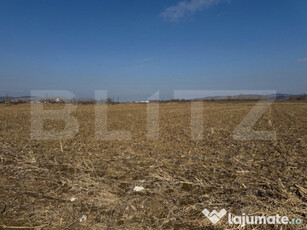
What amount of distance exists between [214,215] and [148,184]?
5.65 feet

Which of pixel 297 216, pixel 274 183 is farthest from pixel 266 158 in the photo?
pixel 297 216

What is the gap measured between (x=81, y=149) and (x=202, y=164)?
15.5ft

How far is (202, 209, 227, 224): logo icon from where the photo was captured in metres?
3.47

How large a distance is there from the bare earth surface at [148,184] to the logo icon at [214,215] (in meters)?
0.07

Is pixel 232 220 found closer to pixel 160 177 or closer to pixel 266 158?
pixel 160 177

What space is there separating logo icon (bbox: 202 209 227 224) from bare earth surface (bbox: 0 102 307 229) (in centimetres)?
7

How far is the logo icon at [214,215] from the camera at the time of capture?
347 centimetres

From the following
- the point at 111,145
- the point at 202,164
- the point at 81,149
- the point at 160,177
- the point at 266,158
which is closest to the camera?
the point at 160,177

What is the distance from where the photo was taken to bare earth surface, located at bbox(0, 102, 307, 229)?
3537mm

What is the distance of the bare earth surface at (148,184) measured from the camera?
139 inches

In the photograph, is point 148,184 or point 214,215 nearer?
point 214,215

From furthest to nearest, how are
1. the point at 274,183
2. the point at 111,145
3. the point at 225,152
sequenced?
1. the point at 111,145
2. the point at 225,152
3. the point at 274,183

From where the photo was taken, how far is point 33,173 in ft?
18.3

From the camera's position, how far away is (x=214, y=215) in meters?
3.58
